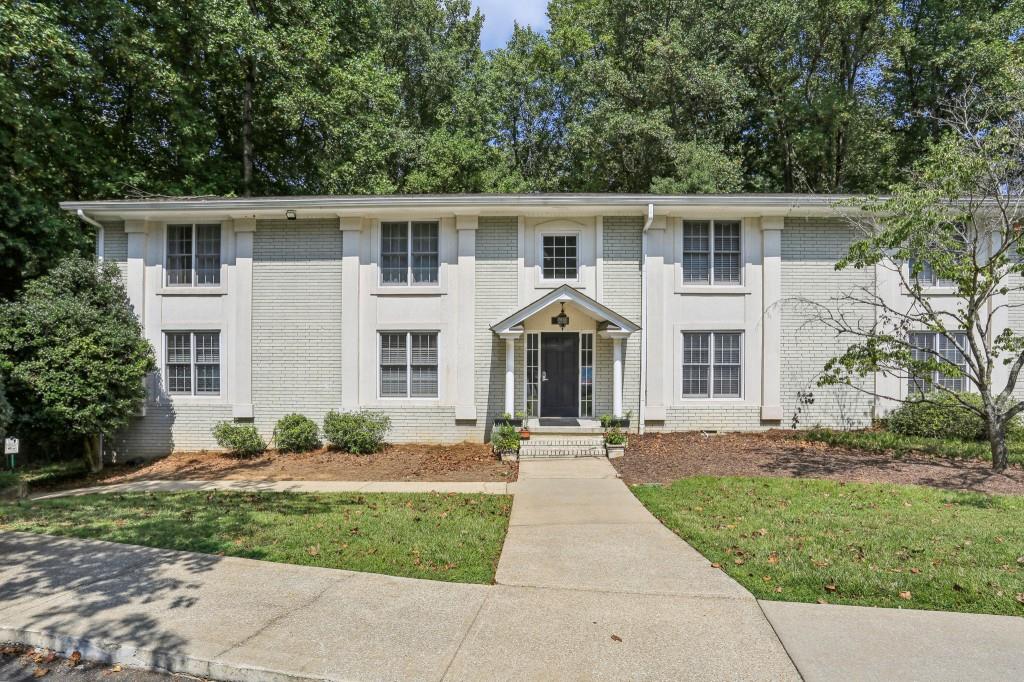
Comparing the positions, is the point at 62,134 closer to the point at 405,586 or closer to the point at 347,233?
the point at 347,233

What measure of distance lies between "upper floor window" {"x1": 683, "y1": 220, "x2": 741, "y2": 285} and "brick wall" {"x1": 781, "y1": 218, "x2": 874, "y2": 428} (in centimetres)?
117

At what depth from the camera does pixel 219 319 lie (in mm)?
13312

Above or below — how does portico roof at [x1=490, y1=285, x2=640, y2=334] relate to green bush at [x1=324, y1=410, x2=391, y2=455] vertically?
above

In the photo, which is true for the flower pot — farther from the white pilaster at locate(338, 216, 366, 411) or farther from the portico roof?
the white pilaster at locate(338, 216, 366, 411)

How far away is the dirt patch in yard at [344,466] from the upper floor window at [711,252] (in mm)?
6842

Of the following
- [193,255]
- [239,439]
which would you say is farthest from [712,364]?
[193,255]

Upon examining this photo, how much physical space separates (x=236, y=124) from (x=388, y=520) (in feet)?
70.1

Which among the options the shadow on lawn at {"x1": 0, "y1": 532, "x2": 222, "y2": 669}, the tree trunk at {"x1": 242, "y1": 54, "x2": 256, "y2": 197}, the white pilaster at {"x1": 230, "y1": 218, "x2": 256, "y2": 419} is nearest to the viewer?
the shadow on lawn at {"x1": 0, "y1": 532, "x2": 222, "y2": 669}

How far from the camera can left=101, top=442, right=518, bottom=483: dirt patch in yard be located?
10.3 meters

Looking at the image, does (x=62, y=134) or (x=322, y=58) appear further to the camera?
(x=322, y=58)

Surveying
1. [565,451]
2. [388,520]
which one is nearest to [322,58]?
[565,451]

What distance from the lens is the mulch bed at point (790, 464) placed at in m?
8.74

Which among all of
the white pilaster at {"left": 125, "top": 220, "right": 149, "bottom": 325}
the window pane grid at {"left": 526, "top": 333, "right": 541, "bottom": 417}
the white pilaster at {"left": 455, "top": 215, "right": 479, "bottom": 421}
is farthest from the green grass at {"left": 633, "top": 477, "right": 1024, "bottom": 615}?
the white pilaster at {"left": 125, "top": 220, "right": 149, "bottom": 325}

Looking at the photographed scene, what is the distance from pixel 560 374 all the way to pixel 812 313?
6430mm
